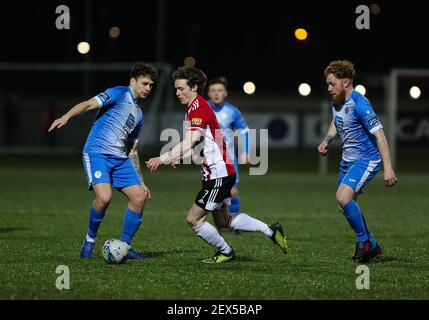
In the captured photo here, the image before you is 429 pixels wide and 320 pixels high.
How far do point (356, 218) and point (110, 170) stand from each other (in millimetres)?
2574

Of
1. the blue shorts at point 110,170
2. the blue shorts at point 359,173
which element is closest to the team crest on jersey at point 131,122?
the blue shorts at point 110,170

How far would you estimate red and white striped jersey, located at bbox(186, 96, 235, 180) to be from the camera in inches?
335

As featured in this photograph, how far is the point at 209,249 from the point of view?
9.92 metres

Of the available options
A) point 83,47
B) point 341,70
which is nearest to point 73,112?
point 341,70

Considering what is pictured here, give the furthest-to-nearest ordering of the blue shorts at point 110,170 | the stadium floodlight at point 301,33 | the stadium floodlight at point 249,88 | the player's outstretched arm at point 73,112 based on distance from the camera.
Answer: the stadium floodlight at point 249,88
the stadium floodlight at point 301,33
the blue shorts at point 110,170
the player's outstretched arm at point 73,112

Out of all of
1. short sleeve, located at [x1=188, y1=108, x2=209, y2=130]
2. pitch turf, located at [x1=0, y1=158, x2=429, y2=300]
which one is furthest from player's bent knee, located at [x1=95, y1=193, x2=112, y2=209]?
short sleeve, located at [x1=188, y1=108, x2=209, y2=130]

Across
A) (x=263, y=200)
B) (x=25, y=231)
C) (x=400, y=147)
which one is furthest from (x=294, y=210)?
(x=400, y=147)

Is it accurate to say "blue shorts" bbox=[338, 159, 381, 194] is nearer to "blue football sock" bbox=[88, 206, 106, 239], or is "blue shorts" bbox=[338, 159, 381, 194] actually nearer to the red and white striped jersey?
the red and white striped jersey

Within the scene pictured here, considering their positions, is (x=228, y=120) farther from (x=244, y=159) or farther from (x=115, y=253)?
(x=115, y=253)

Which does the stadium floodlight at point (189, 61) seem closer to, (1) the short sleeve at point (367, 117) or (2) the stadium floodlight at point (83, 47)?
(2) the stadium floodlight at point (83, 47)

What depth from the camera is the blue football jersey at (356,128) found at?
8945mm

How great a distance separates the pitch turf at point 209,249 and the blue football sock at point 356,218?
0.33 metres
